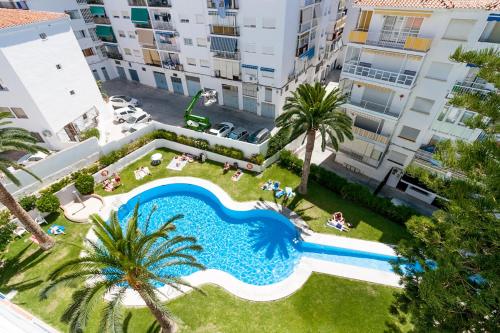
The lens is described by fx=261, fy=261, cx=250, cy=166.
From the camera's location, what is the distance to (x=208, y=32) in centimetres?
3186

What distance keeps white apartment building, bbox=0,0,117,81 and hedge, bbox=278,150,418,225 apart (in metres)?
36.1

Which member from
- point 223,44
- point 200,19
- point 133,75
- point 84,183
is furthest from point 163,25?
point 84,183

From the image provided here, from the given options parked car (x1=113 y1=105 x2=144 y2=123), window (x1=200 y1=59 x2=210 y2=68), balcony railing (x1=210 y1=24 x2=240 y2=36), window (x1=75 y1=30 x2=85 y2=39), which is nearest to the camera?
balcony railing (x1=210 y1=24 x2=240 y2=36)

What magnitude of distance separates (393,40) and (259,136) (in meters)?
14.9

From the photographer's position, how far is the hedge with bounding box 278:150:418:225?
69.6 ft

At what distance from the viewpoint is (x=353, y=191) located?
23.0 meters

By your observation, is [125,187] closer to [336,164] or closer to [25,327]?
[25,327]

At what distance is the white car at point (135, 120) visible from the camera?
103 ft

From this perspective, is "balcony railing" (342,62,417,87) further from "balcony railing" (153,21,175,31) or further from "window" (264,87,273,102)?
"balcony railing" (153,21,175,31)

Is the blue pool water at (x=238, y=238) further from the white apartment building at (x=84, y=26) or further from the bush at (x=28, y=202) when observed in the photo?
the white apartment building at (x=84, y=26)

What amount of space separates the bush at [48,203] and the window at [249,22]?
2503 cm

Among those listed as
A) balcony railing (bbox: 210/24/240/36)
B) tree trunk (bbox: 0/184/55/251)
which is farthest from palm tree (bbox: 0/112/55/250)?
balcony railing (bbox: 210/24/240/36)

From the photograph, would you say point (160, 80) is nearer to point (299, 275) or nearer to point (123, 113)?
point (123, 113)

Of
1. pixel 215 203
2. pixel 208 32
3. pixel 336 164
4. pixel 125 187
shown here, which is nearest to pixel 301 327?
pixel 215 203
